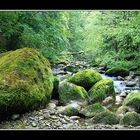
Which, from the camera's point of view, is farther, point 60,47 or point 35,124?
point 60,47

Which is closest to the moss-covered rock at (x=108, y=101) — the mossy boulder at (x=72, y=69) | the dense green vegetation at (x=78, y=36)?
the dense green vegetation at (x=78, y=36)

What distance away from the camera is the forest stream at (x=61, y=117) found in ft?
14.9

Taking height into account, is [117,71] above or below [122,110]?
above

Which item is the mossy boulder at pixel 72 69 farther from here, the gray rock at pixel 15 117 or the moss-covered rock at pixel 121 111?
the gray rock at pixel 15 117

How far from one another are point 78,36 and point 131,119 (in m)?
1.26

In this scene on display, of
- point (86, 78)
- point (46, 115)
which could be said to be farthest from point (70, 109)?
point (86, 78)

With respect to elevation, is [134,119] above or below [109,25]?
below

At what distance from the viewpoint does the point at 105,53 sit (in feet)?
16.7

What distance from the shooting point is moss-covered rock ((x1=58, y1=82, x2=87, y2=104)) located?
525cm

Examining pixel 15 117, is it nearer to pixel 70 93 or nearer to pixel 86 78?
pixel 70 93

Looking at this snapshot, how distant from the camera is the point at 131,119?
185 inches
